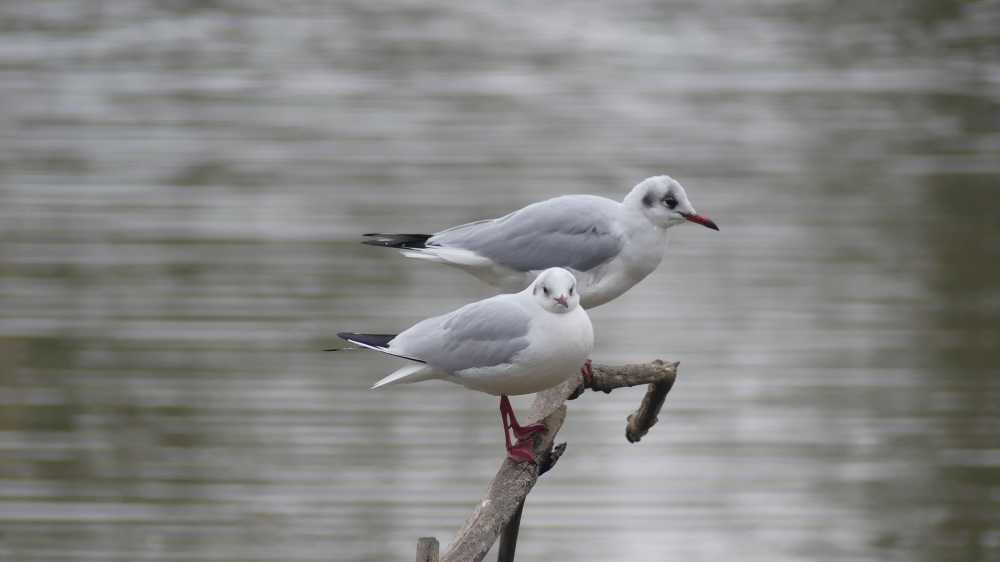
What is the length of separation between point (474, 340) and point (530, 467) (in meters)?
0.17

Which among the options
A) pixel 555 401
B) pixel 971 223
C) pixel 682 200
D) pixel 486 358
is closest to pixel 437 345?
pixel 486 358

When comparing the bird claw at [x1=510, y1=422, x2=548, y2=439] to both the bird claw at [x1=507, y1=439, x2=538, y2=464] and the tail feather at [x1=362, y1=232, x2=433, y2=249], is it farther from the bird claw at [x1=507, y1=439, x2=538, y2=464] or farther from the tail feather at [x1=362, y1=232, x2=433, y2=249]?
the tail feather at [x1=362, y1=232, x2=433, y2=249]

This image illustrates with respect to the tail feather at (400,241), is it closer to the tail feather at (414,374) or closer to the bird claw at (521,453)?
the tail feather at (414,374)

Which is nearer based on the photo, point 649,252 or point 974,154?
point 649,252

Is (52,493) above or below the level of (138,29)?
below

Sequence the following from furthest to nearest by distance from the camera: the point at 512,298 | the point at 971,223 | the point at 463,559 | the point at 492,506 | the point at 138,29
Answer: the point at 138,29, the point at 971,223, the point at 512,298, the point at 492,506, the point at 463,559

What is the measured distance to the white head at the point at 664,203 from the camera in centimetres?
133

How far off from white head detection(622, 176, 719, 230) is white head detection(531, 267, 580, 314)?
0.30 meters

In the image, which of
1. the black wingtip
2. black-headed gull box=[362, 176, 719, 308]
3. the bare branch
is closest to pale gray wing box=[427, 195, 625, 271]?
black-headed gull box=[362, 176, 719, 308]

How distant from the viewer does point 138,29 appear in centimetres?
337

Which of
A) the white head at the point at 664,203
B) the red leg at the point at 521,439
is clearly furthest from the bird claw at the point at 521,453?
the white head at the point at 664,203

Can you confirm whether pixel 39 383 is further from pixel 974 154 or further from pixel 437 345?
pixel 974 154

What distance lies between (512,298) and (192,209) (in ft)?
6.17

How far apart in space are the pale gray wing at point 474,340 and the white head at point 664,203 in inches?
12.6
